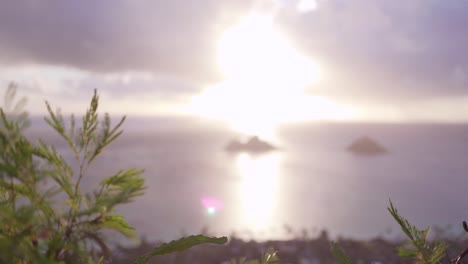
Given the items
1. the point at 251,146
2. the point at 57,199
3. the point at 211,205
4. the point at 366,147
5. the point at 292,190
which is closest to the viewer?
the point at 57,199

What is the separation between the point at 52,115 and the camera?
736mm

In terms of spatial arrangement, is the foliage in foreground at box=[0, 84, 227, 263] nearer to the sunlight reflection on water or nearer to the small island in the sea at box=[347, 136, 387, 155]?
the sunlight reflection on water

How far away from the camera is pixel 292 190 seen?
53.3ft

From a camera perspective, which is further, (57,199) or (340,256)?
(340,256)

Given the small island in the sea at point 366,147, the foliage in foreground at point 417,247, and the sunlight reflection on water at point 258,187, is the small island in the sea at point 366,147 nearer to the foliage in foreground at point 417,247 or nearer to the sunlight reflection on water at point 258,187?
the sunlight reflection on water at point 258,187

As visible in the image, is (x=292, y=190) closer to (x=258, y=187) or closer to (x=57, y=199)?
(x=258, y=187)

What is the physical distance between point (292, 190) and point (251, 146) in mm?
12559

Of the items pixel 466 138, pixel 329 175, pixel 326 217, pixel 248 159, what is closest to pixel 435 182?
pixel 329 175

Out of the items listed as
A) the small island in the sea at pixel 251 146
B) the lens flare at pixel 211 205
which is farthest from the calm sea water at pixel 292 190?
the small island in the sea at pixel 251 146

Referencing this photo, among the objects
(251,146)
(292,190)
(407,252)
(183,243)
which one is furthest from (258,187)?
(183,243)

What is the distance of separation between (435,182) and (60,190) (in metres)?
18.4

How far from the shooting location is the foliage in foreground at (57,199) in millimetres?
641

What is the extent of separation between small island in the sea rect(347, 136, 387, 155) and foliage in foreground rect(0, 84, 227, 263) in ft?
91.9

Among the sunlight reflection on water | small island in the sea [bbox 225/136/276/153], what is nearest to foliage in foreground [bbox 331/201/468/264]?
the sunlight reflection on water
